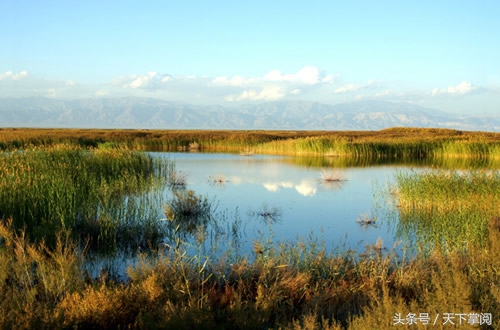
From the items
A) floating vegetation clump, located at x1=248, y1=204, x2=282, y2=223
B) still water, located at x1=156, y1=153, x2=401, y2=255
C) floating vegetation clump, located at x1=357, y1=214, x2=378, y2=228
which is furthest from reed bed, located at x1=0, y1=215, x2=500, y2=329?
floating vegetation clump, located at x1=248, y1=204, x2=282, y2=223

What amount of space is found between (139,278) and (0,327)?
196 cm

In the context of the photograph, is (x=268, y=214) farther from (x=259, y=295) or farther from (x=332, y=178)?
(x=332, y=178)

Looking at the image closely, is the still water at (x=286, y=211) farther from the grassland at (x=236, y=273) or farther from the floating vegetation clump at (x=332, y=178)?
the grassland at (x=236, y=273)

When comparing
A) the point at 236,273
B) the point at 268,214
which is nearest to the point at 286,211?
the point at 268,214

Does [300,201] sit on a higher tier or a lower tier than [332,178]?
lower

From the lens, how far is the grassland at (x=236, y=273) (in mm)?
4859

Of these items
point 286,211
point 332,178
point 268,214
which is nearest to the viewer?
point 268,214

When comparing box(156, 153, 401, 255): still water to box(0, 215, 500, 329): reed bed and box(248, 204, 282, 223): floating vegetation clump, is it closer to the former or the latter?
box(248, 204, 282, 223): floating vegetation clump

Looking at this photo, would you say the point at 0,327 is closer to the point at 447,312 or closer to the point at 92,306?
the point at 92,306

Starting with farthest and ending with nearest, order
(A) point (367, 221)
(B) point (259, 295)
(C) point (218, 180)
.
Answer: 1. (C) point (218, 180)
2. (A) point (367, 221)
3. (B) point (259, 295)

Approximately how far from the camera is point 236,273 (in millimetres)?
7105

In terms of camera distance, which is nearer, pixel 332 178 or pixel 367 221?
pixel 367 221

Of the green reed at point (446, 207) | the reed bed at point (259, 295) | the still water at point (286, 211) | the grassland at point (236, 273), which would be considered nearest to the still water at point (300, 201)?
the still water at point (286, 211)

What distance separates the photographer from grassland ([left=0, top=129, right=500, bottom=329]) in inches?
191
